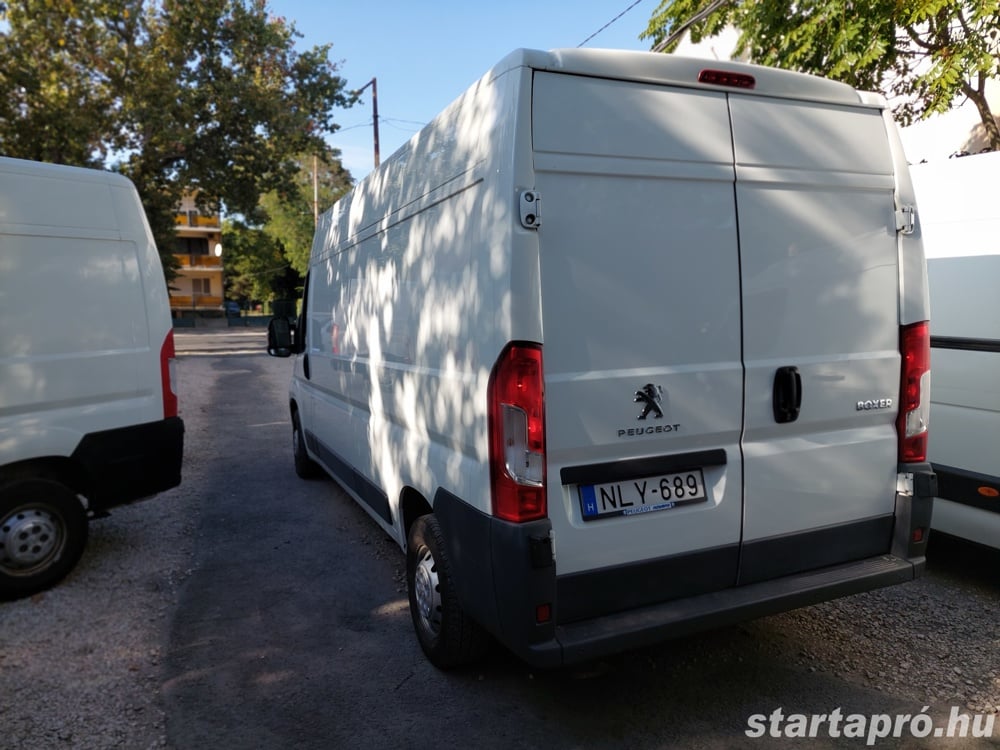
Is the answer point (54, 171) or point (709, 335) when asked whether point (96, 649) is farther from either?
point (709, 335)

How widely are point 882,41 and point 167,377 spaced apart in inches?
286

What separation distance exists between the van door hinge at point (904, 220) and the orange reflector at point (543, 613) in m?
2.33

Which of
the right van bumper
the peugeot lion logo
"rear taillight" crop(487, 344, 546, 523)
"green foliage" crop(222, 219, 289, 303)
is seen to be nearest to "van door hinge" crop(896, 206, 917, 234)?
the right van bumper

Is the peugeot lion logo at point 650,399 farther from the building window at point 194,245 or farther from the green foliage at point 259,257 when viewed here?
the building window at point 194,245

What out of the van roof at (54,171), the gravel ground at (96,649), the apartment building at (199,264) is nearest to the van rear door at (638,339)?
the gravel ground at (96,649)

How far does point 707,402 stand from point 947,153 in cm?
951

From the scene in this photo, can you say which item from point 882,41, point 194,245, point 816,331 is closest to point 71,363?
point 816,331

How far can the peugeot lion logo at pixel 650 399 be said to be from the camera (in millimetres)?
2816

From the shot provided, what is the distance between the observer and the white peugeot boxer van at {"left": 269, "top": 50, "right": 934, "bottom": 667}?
2670mm

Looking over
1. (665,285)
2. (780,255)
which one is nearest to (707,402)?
(665,285)

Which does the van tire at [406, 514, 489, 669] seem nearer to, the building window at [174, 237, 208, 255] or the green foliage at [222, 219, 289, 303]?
the green foliage at [222, 219, 289, 303]

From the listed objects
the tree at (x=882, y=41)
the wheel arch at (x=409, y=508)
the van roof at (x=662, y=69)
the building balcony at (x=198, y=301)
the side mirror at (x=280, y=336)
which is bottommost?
the wheel arch at (x=409, y=508)

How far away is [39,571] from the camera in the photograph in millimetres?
4457

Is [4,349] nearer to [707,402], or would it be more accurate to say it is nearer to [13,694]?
[13,694]
